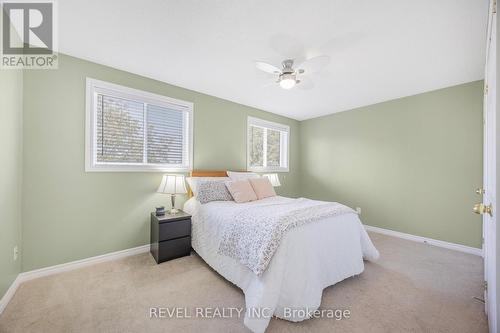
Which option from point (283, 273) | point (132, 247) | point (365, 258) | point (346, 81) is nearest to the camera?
point (283, 273)

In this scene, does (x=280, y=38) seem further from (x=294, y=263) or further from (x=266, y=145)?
(x=266, y=145)

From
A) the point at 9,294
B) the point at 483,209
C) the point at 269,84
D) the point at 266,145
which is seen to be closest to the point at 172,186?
the point at 9,294

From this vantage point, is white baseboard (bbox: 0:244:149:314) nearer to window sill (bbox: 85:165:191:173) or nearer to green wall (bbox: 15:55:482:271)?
green wall (bbox: 15:55:482:271)

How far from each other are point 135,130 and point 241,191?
1.74 m

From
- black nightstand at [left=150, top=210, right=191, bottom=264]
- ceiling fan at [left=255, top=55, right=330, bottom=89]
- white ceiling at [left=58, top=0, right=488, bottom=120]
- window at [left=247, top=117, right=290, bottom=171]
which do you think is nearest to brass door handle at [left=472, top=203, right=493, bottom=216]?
white ceiling at [left=58, top=0, right=488, bottom=120]

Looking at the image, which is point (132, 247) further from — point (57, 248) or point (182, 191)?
point (182, 191)

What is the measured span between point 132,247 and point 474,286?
157 inches

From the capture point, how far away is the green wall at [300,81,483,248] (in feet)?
9.89

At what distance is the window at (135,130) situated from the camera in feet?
8.55

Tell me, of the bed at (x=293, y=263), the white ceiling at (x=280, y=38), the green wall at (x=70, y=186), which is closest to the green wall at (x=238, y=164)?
the green wall at (x=70, y=186)

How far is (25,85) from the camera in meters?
2.17

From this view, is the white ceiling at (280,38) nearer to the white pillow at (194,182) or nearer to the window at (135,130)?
the window at (135,130)

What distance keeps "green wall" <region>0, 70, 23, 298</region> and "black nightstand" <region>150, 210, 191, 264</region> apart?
Result: 4.09 feet

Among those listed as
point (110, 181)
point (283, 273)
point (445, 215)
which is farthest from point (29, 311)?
point (445, 215)
